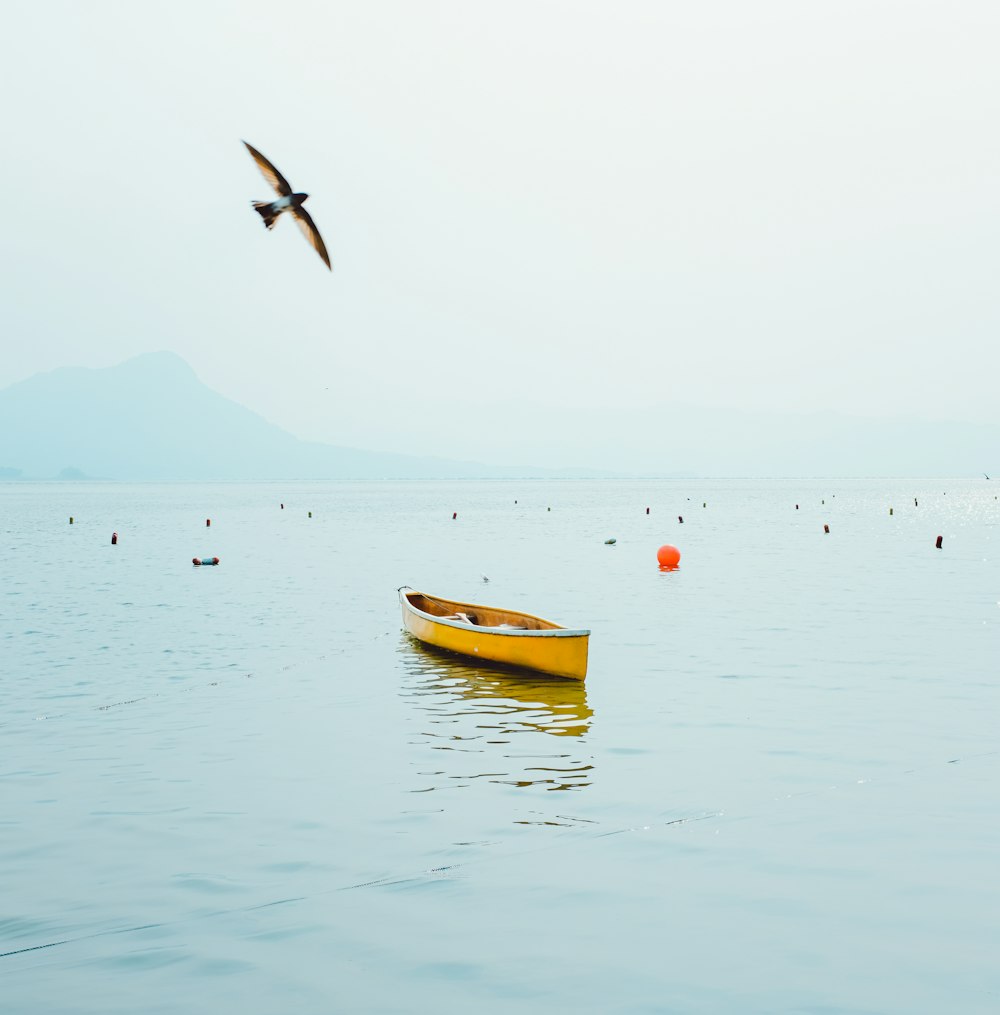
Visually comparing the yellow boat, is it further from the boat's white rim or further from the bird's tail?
the bird's tail

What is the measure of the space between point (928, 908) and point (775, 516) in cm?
10563

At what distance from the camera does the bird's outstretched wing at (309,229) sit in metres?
17.8

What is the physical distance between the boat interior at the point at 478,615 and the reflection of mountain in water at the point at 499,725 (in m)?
1.50

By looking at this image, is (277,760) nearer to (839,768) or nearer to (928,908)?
(839,768)

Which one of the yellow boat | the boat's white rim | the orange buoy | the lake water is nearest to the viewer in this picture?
the lake water

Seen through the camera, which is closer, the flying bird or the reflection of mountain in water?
the reflection of mountain in water

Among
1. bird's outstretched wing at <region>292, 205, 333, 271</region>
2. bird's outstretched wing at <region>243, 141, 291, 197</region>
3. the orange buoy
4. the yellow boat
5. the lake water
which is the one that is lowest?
the lake water

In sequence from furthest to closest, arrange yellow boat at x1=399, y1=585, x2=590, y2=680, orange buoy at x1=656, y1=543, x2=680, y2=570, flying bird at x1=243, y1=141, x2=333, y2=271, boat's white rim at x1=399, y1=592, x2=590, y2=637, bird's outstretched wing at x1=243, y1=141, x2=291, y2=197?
orange buoy at x1=656, y1=543, x2=680, y2=570
yellow boat at x1=399, y1=585, x2=590, y2=680
boat's white rim at x1=399, y1=592, x2=590, y2=637
bird's outstretched wing at x1=243, y1=141, x2=291, y2=197
flying bird at x1=243, y1=141, x2=333, y2=271

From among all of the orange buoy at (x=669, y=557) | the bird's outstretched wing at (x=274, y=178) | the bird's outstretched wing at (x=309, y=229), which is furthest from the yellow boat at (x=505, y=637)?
the orange buoy at (x=669, y=557)

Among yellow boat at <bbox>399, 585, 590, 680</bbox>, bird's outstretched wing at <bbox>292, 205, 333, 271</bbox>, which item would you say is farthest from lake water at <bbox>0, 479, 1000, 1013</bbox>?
bird's outstretched wing at <bbox>292, 205, 333, 271</bbox>

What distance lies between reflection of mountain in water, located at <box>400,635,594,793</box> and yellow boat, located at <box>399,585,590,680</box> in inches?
13.4

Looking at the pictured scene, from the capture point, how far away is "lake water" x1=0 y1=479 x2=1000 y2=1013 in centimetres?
906

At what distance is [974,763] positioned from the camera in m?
15.6

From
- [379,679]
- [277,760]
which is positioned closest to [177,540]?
[379,679]
